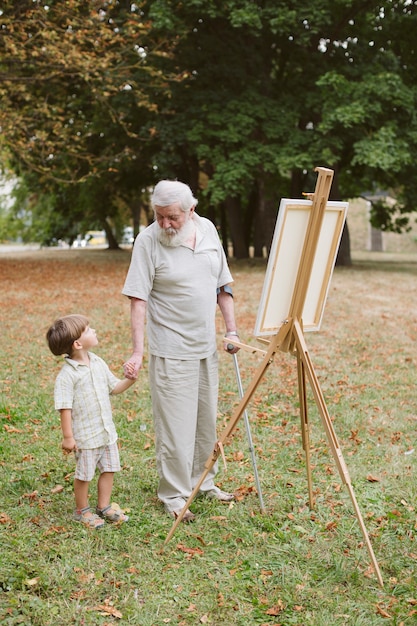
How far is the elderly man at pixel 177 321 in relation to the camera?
14.2 ft

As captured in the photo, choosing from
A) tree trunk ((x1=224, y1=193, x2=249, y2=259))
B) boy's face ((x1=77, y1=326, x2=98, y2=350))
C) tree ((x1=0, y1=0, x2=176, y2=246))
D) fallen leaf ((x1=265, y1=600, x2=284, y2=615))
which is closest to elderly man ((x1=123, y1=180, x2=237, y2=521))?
boy's face ((x1=77, y1=326, x2=98, y2=350))

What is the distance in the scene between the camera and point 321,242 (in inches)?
163

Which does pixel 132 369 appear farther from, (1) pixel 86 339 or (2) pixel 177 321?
(2) pixel 177 321

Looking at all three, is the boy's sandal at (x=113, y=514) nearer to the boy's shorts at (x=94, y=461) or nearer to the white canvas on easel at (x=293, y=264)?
the boy's shorts at (x=94, y=461)

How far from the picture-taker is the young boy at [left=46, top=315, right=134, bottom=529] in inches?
168

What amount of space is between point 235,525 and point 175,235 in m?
1.90

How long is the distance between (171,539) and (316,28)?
16958mm

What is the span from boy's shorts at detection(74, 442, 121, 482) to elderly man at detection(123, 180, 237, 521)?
31cm

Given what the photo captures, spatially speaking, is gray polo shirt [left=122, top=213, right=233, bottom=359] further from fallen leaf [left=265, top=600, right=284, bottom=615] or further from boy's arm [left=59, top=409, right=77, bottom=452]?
fallen leaf [left=265, top=600, right=284, bottom=615]

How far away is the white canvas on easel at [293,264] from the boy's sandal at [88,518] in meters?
1.58

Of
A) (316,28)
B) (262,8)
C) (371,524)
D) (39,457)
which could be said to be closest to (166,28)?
(262,8)

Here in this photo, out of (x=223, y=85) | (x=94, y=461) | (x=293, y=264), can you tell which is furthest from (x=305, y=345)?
(x=223, y=85)

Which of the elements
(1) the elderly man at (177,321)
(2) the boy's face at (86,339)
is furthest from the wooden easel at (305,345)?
(2) the boy's face at (86,339)

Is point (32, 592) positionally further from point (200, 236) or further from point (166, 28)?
point (166, 28)
